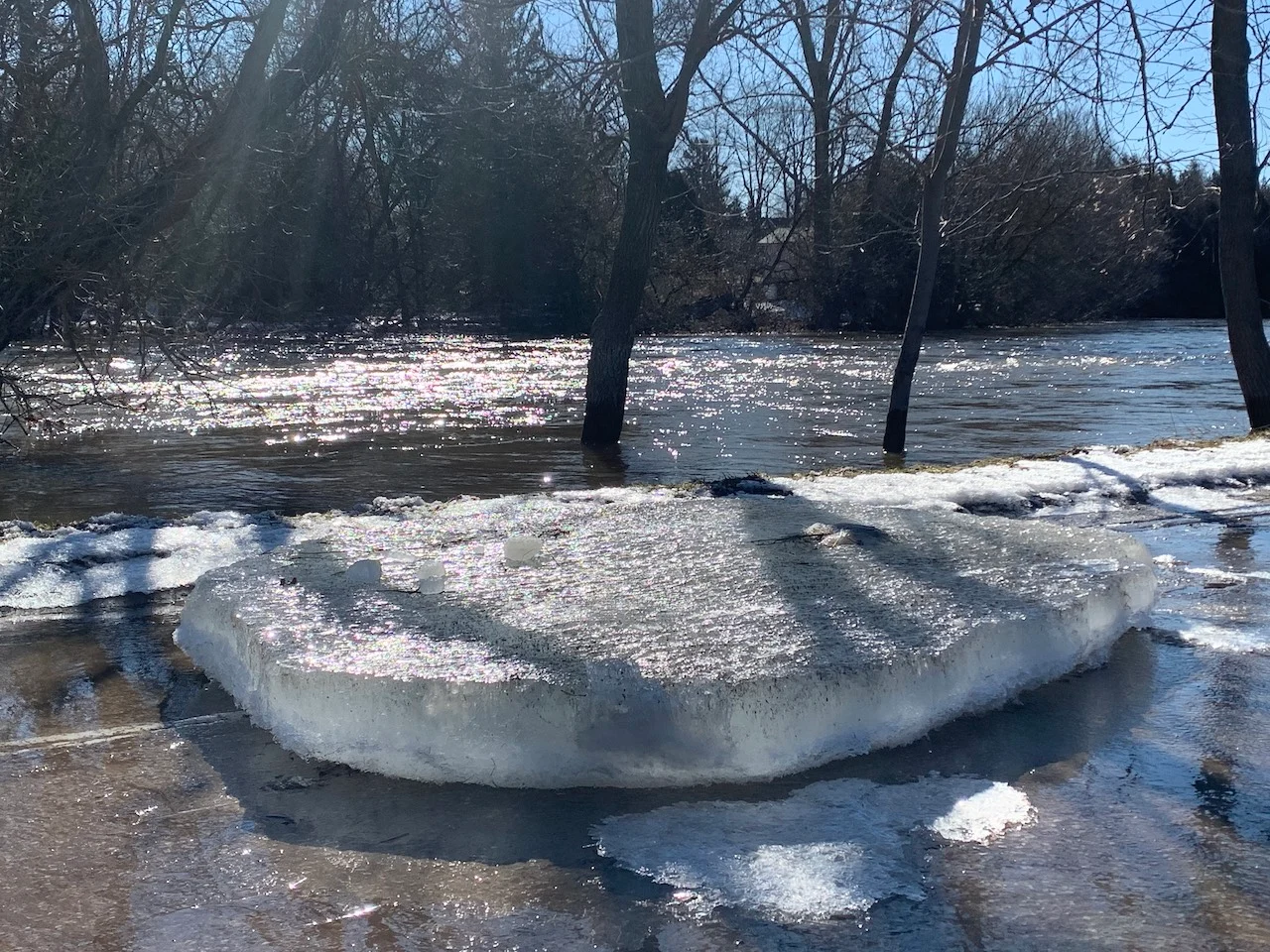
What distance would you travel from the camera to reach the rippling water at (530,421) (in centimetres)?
1047

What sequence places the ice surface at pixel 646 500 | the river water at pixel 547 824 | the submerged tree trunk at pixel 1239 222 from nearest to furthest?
the river water at pixel 547 824 → the ice surface at pixel 646 500 → the submerged tree trunk at pixel 1239 222

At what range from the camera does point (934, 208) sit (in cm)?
1035

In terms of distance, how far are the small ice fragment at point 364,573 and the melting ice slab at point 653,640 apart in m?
0.05

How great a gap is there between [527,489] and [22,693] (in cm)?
617

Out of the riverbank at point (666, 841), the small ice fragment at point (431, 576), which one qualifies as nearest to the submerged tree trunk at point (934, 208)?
the small ice fragment at point (431, 576)

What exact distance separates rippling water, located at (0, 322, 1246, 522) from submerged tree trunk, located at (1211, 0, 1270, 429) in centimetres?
202

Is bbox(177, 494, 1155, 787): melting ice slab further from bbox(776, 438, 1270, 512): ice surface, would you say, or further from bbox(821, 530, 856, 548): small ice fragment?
bbox(776, 438, 1270, 512): ice surface

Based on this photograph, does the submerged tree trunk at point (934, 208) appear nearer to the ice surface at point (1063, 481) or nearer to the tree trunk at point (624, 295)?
the ice surface at point (1063, 481)

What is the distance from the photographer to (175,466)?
11.3 meters

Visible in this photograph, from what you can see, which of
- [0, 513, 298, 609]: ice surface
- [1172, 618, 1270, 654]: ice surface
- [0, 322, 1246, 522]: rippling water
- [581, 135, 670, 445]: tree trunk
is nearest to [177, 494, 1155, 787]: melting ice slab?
[1172, 618, 1270, 654]: ice surface

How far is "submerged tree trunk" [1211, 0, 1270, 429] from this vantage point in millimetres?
10430

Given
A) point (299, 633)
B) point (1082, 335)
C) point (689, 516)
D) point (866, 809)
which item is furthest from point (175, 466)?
point (1082, 335)

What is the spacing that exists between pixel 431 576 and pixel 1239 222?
31.6ft

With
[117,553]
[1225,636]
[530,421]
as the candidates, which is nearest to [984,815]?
[1225,636]
